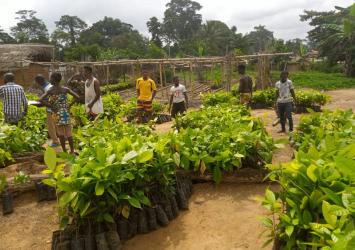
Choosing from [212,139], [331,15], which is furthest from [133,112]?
[331,15]

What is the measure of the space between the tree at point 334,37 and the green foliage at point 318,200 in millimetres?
24770

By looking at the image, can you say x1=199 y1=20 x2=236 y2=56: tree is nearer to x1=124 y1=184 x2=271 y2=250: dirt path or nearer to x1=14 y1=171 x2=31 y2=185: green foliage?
x1=14 y1=171 x2=31 y2=185: green foliage

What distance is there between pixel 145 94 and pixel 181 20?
5223cm

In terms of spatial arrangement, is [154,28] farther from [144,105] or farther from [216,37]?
[144,105]

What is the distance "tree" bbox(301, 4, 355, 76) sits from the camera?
26609mm

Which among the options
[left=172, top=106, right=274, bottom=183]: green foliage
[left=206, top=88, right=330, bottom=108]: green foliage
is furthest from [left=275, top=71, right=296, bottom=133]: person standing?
[left=206, top=88, right=330, bottom=108]: green foliage

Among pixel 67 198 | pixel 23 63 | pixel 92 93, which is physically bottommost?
pixel 67 198

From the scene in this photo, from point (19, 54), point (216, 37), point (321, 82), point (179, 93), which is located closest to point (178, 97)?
point (179, 93)

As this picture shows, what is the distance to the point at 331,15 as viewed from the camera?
30.1 metres

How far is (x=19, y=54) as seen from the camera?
22125mm

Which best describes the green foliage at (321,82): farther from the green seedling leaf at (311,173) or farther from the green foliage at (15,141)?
the green seedling leaf at (311,173)

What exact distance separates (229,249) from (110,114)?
A: 24.6ft

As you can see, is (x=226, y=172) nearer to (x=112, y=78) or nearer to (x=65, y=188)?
(x=65, y=188)

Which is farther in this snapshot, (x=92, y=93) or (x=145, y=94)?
(x=145, y=94)
